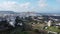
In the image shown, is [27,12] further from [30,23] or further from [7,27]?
[7,27]

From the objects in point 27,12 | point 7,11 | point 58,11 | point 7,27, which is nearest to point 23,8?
point 27,12

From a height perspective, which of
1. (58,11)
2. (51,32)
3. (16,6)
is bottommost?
(51,32)

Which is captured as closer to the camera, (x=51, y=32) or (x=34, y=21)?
(x=51, y=32)

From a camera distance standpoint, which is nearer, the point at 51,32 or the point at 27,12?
the point at 51,32

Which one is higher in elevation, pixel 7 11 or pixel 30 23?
pixel 7 11

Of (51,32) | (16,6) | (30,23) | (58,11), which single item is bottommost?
(51,32)

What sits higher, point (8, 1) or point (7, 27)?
point (8, 1)

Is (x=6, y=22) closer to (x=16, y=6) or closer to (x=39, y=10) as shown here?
(x=16, y=6)

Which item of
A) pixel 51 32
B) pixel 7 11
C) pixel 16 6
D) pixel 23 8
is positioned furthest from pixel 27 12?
pixel 51 32
